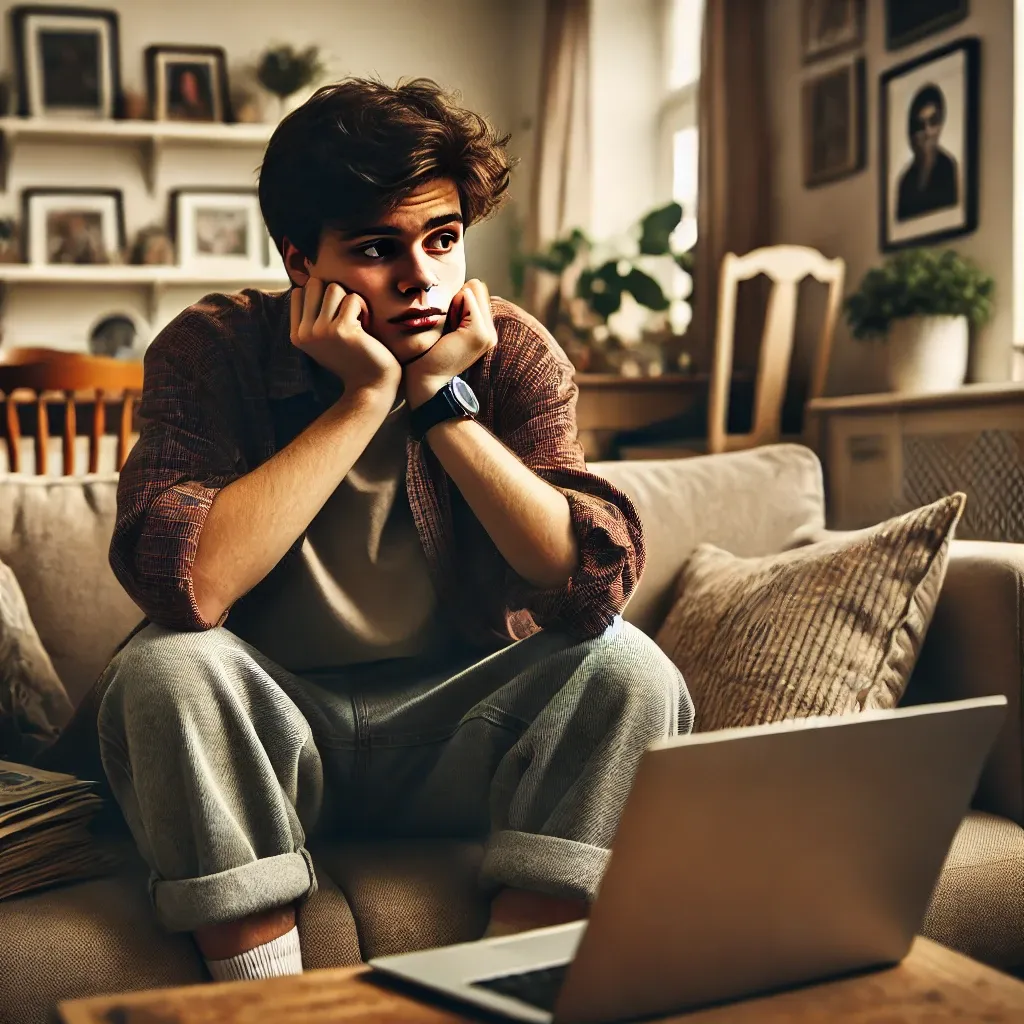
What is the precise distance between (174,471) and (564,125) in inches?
168

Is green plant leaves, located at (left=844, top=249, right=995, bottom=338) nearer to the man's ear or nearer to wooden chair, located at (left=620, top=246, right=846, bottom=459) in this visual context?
wooden chair, located at (left=620, top=246, right=846, bottom=459)

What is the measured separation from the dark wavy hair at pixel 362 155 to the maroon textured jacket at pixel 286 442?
0.45ft

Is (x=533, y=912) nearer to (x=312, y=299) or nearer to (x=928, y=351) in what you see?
(x=312, y=299)

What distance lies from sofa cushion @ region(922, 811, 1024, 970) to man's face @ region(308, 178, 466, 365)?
2.52 feet

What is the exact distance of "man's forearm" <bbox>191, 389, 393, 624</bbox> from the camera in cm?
117

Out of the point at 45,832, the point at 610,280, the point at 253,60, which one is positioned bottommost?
the point at 45,832

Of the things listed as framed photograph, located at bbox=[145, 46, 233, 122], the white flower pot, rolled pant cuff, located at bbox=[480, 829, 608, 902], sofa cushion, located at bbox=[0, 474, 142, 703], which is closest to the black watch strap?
rolled pant cuff, located at bbox=[480, 829, 608, 902]

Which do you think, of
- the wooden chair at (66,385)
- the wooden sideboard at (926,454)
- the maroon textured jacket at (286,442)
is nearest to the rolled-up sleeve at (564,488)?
the maroon textured jacket at (286,442)

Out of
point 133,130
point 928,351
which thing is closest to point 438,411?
point 928,351

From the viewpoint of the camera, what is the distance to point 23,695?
1.43 m

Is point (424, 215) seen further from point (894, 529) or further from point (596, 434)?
point (596, 434)

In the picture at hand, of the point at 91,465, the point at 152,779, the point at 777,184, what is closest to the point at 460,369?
the point at 152,779

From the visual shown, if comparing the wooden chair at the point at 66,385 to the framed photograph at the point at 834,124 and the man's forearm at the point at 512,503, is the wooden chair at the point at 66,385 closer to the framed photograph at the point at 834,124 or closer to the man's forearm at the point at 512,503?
the man's forearm at the point at 512,503

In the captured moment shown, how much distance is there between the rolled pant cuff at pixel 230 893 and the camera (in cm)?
101
